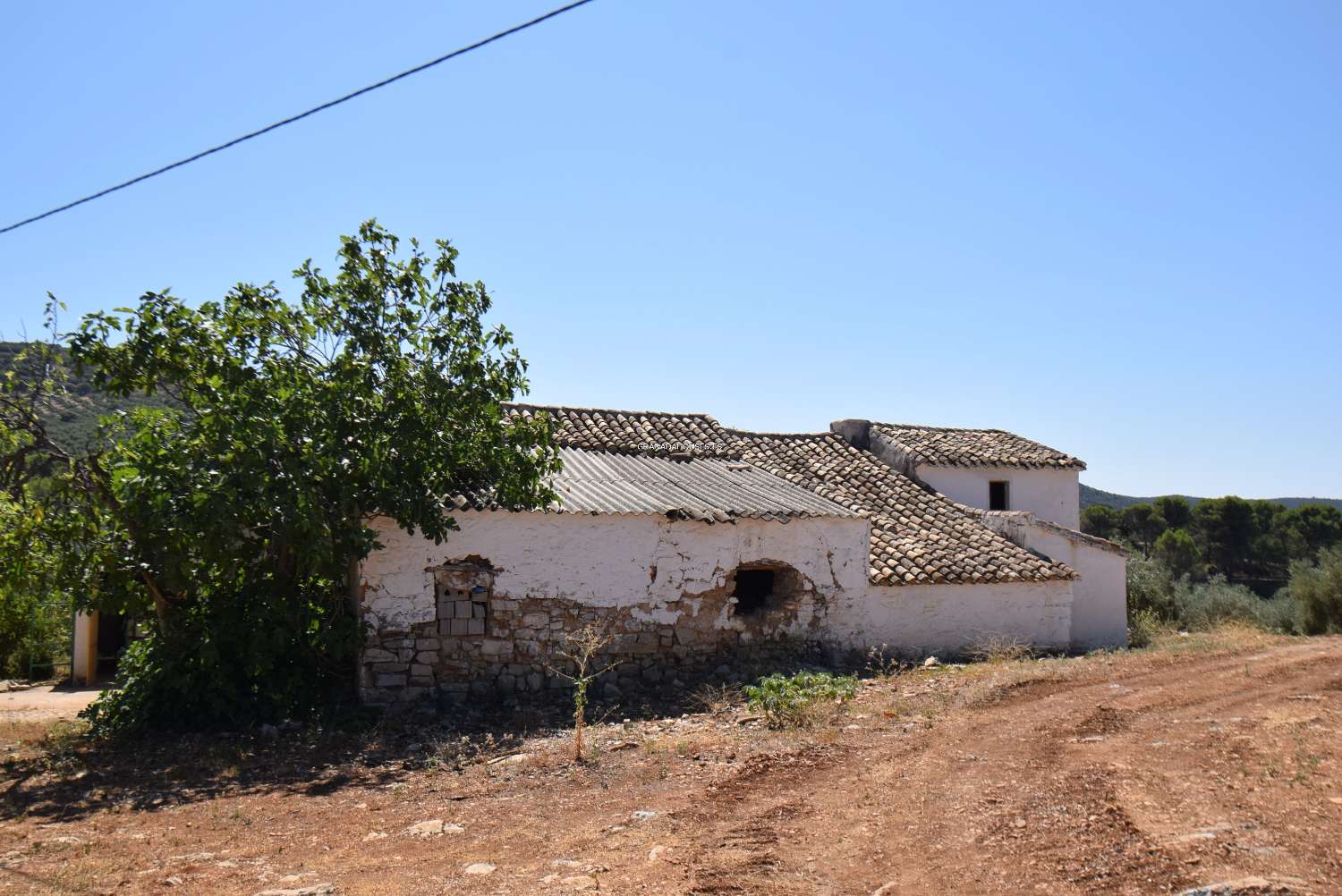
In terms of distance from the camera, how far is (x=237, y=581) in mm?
10844

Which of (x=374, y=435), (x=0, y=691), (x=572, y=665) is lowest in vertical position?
(x=0, y=691)

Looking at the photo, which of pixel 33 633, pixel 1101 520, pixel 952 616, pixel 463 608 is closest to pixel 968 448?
pixel 952 616

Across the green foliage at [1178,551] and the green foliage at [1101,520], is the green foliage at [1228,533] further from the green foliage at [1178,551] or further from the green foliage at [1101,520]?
the green foliage at [1101,520]

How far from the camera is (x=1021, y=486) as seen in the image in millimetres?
21969

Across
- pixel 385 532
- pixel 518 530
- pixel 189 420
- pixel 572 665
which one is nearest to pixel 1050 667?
pixel 572 665

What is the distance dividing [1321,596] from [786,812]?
1871 centimetres

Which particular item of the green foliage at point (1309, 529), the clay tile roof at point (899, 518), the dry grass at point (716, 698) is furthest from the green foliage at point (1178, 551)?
the dry grass at point (716, 698)

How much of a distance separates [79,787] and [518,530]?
5.11 metres

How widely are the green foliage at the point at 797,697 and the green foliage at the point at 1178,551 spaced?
90.1 ft

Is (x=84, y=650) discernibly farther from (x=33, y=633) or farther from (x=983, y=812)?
(x=983, y=812)

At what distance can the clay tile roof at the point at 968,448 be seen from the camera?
20934 millimetres

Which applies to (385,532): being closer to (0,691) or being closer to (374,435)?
(374,435)

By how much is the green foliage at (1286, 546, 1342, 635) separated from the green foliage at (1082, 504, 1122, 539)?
686 inches

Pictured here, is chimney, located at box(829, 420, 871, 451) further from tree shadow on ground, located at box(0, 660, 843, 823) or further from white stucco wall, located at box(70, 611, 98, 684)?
white stucco wall, located at box(70, 611, 98, 684)
